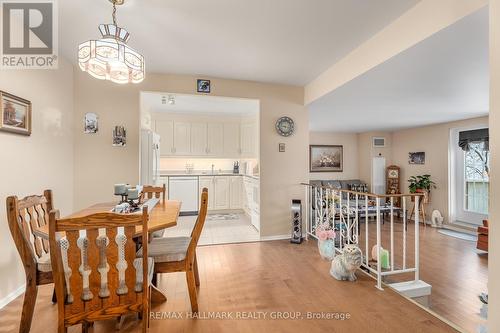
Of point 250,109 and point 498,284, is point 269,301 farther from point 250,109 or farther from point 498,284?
point 250,109

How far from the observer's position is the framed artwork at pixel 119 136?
3.06 m

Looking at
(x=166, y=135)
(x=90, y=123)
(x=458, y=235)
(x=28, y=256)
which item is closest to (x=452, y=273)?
(x=458, y=235)

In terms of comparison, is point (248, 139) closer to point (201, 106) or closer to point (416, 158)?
point (201, 106)

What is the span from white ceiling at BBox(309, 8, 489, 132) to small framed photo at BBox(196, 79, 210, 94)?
1700mm

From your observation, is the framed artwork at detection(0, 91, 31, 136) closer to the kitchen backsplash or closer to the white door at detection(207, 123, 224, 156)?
the kitchen backsplash

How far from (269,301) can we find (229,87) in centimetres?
286

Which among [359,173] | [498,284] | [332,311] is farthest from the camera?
[359,173]

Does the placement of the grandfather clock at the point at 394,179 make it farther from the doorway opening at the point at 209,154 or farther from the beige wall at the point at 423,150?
the doorway opening at the point at 209,154

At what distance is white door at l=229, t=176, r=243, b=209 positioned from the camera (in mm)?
5699

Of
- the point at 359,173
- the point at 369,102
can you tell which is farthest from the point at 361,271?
the point at 359,173

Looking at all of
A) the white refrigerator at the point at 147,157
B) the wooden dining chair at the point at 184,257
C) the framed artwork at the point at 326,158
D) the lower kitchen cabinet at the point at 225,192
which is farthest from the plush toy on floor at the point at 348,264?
the framed artwork at the point at 326,158

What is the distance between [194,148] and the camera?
224 inches

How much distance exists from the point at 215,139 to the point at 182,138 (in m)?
0.80

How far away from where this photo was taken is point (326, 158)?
22.2ft
